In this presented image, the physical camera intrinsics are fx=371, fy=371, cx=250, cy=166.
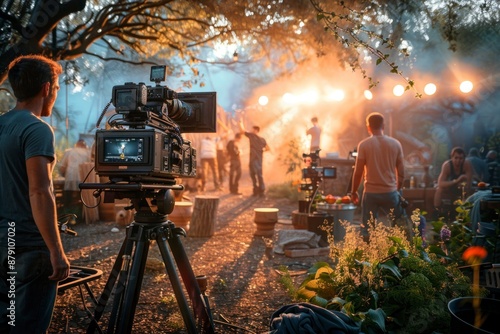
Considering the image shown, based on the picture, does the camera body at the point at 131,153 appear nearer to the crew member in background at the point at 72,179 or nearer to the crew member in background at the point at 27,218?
the crew member in background at the point at 27,218

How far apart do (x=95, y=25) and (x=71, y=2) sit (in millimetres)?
1340

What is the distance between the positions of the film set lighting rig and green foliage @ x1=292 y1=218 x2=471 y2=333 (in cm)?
113

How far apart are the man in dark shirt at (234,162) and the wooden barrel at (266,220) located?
6911mm

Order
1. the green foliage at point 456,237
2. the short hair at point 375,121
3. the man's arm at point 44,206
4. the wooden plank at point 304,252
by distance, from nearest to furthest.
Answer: the man's arm at point 44,206 → the green foliage at point 456,237 → the short hair at point 375,121 → the wooden plank at point 304,252

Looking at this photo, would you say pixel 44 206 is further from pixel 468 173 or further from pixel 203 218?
pixel 468 173

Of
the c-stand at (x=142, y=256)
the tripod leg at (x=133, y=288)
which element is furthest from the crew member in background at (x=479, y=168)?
the tripod leg at (x=133, y=288)

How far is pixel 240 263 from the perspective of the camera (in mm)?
5746

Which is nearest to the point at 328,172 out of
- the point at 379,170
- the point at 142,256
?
the point at 379,170

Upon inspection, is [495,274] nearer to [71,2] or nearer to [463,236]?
[463,236]

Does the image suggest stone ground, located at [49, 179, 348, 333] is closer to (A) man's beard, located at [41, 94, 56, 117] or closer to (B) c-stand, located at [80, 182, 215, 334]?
(B) c-stand, located at [80, 182, 215, 334]

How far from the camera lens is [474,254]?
4.12 metres

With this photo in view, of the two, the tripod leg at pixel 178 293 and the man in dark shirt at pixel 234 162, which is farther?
the man in dark shirt at pixel 234 162

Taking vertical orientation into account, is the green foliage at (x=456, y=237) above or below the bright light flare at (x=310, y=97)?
below

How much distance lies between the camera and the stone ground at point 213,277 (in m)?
3.55
